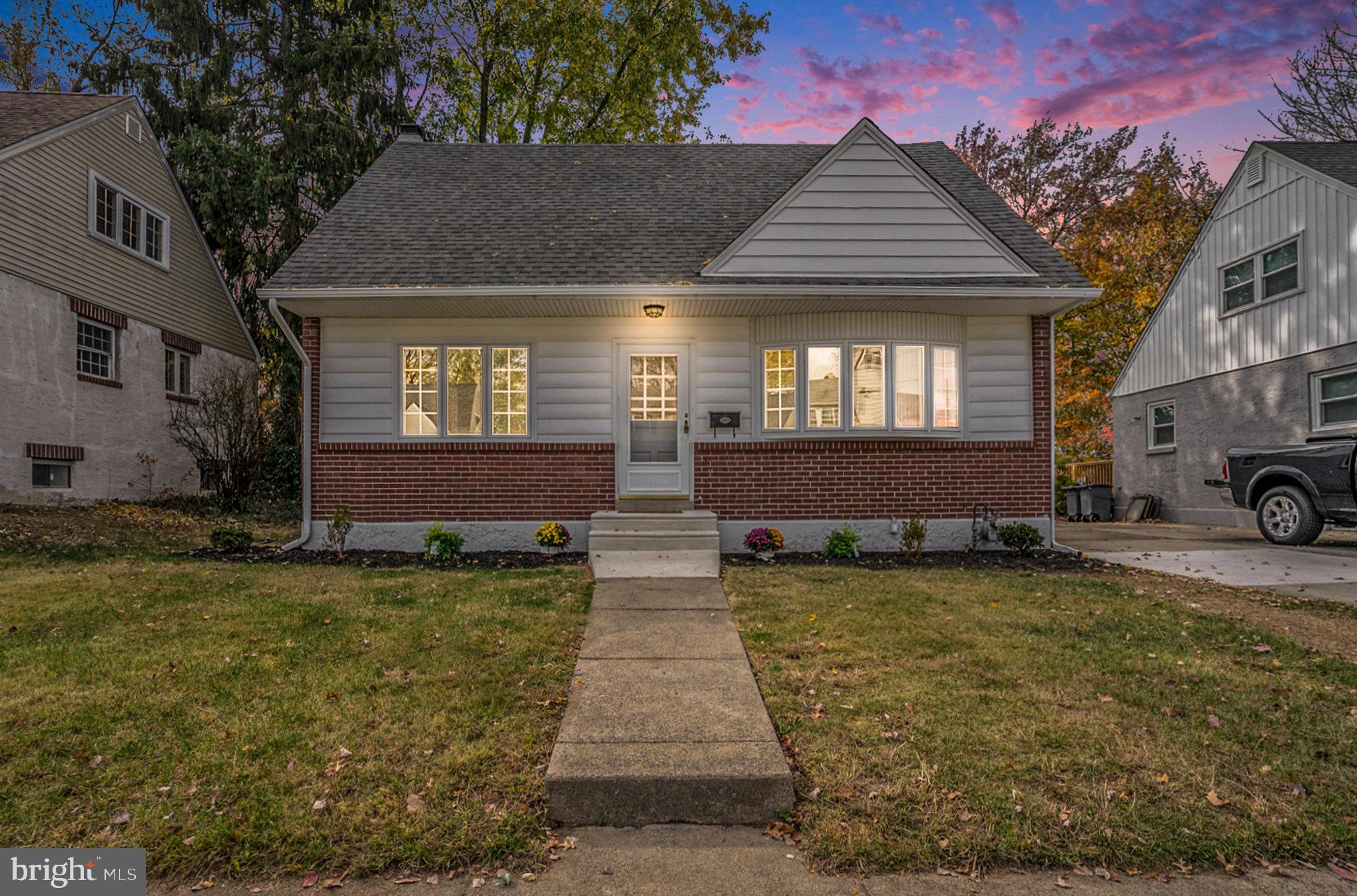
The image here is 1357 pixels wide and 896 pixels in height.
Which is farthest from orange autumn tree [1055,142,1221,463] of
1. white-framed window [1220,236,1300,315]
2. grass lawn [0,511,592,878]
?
Answer: grass lawn [0,511,592,878]

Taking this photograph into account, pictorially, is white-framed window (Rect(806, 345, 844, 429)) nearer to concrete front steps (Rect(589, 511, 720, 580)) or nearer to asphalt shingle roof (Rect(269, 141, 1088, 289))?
asphalt shingle roof (Rect(269, 141, 1088, 289))

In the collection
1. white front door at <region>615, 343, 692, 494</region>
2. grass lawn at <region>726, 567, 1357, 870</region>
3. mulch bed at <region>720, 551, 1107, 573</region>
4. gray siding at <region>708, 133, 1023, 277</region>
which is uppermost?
gray siding at <region>708, 133, 1023, 277</region>

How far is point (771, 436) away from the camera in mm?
8930

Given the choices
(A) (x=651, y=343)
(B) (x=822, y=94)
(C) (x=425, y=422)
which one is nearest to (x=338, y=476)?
(C) (x=425, y=422)

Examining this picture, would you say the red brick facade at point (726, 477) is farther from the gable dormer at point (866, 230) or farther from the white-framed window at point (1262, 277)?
the white-framed window at point (1262, 277)

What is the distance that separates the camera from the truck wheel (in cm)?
917

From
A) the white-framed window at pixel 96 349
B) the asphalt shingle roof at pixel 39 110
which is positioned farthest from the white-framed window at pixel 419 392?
the asphalt shingle roof at pixel 39 110

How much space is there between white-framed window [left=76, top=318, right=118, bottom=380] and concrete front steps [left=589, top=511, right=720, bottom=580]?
33.9 feet

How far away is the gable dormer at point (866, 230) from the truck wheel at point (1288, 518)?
507 centimetres

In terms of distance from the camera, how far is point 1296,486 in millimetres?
9344

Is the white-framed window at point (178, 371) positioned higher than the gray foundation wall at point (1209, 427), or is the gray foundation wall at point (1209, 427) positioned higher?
the white-framed window at point (178, 371)

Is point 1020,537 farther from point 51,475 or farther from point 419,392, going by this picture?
point 51,475

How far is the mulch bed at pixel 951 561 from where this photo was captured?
7.90 m

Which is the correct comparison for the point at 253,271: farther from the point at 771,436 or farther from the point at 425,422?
the point at 771,436
